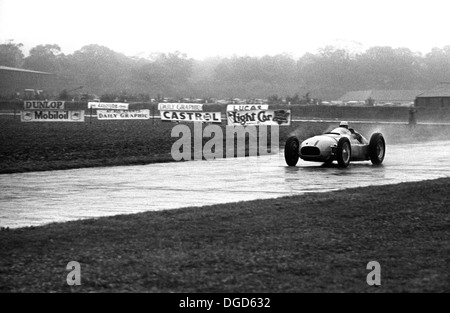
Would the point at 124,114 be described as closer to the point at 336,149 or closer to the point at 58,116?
the point at 58,116

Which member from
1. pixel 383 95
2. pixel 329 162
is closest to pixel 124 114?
pixel 329 162

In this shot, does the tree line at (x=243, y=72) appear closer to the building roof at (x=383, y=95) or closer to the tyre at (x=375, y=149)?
the building roof at (x=383, y=95)

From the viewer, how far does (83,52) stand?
176875mm

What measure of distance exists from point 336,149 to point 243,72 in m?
146

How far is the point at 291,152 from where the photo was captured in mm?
24844

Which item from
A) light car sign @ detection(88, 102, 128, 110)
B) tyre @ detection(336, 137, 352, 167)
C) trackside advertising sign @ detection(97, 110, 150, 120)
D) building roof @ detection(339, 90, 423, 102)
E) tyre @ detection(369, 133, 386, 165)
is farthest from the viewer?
building roof @ detection(339, 90, 423, 102)

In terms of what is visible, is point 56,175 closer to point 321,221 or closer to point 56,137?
point 321,221

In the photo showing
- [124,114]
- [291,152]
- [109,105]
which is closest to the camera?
[291,152]

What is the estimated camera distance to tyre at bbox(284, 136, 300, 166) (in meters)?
24.8

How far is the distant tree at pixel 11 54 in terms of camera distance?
15412 centimetres

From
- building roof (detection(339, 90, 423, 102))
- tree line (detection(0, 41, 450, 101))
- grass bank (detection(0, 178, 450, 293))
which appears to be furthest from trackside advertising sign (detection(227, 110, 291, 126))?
tree line (detection(0, 41, 450, 101))

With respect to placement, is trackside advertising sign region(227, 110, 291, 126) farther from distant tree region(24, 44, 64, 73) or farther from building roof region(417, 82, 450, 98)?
distant tree region(24, 44, 64, 73)

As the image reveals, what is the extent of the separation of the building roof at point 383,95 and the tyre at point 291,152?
407 ft
